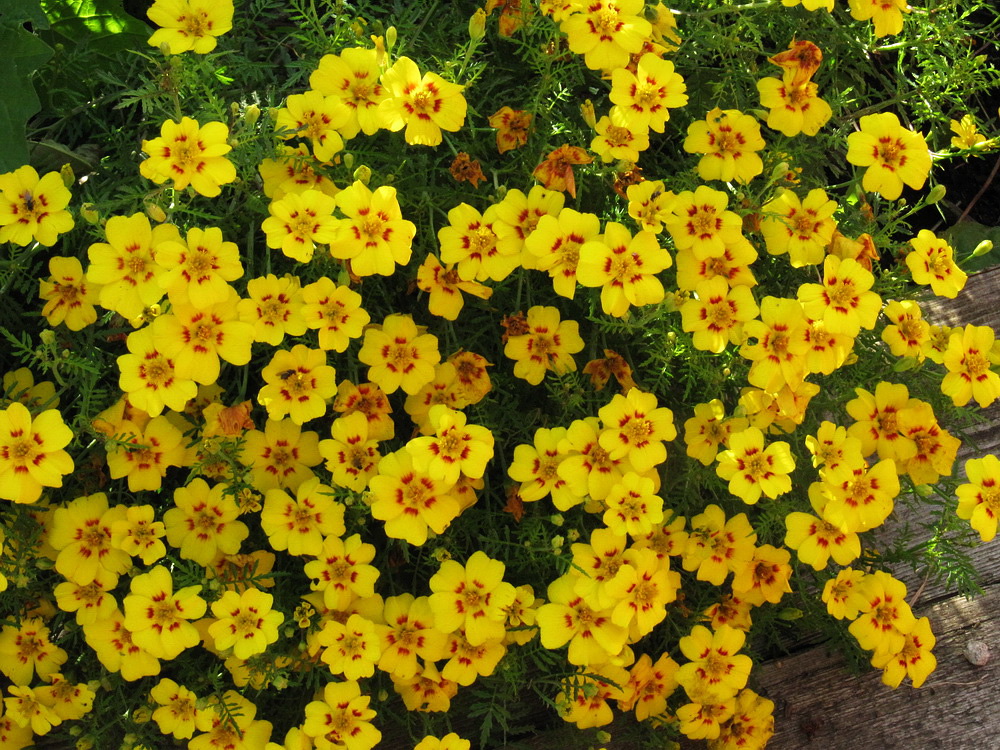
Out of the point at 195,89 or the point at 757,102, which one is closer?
the point at 195,89

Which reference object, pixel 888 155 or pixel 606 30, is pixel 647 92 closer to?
pixel 606 30

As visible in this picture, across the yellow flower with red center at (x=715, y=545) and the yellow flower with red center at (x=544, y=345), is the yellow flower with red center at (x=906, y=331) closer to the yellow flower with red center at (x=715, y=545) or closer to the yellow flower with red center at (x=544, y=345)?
the yellow flower with red center at (x=715, y=545)

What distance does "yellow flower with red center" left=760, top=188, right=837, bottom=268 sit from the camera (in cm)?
162

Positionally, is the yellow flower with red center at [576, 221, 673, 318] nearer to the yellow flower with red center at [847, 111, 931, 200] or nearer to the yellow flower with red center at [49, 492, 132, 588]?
the yellow flower with red center at [847, 111, 931, 200]

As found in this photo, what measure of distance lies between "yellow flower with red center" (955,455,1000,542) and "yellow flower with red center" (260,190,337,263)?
1.03m

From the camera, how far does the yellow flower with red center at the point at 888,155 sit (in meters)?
1.65

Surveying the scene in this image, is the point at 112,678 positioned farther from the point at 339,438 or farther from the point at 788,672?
the point at 788,672

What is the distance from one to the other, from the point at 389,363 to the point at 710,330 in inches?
18.9

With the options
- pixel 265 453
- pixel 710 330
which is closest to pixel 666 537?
pixel 710 330

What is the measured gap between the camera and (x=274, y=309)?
58.1 inches

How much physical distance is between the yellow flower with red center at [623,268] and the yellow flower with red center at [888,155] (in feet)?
1.35

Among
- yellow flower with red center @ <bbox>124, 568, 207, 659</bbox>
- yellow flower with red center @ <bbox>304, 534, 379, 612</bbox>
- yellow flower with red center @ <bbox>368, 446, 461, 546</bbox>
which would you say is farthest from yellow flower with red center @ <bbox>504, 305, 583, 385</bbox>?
yellow flower with red center @ <bbox>124, 568, 207, 659</bbox>

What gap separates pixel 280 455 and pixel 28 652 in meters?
0.49

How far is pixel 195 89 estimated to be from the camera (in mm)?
1586
